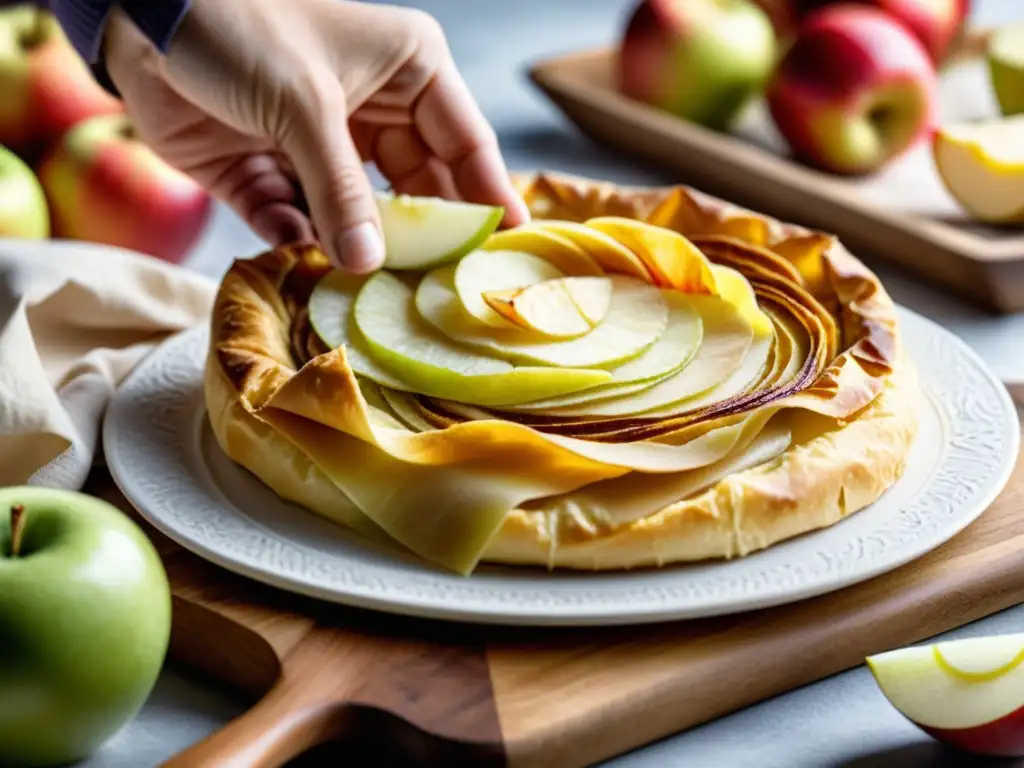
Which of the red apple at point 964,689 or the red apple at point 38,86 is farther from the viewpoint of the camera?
the red apple at point 38,86

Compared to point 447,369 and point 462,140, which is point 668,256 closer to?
point 447,369

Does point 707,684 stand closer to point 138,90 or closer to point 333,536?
point 333,536

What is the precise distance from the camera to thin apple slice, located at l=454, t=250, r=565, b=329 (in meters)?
2.24

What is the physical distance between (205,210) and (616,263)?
136cm

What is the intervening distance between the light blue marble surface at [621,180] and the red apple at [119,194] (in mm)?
185

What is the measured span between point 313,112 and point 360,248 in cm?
25

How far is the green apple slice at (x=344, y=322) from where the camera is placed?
217cm

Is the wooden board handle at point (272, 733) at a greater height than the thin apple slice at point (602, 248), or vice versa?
the thin apple slice at point (602, 248)

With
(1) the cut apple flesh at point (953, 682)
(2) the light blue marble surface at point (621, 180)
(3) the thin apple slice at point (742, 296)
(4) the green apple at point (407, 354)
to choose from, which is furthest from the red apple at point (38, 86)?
(1) the cut apple flesh at point (953, 682)

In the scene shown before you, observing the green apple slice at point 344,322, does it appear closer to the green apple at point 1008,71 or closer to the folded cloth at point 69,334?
the folded cloth at point 69,334

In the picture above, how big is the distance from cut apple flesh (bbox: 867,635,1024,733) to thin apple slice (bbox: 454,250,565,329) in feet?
2.65

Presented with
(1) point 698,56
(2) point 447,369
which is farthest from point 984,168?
(2) point 447,369

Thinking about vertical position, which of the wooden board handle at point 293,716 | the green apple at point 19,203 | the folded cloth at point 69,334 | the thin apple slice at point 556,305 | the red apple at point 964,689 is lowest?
the green apple at point 19,203

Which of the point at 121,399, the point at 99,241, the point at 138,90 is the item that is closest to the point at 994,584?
the point at 121,399
